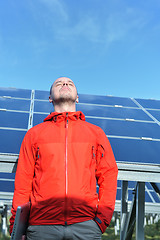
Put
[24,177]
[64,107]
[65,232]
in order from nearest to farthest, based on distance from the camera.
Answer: [65,232]
[24,177]
[64,107]

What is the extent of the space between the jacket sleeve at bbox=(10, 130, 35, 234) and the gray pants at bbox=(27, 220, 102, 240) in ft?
0.84

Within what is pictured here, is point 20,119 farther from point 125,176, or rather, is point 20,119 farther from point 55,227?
point 55,227

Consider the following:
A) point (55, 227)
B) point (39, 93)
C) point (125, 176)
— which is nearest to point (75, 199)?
point (55, 227)

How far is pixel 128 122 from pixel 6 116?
103 inches

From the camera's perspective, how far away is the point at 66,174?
2504mm

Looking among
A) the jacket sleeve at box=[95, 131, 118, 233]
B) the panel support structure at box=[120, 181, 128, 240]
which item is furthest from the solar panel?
the panel support structure at box=[120, 181, 128, 240]

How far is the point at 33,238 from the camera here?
2420 mm

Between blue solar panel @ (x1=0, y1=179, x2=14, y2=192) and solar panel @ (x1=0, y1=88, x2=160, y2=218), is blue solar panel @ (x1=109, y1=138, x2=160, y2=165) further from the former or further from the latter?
blue solar panel @ (x1=0, y1=179, x2=14, y2=192)

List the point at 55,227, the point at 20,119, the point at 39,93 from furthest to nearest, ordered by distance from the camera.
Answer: the point at 39,93, the point at 20,119, the point at 55,227

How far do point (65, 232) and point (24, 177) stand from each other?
25.9 inches

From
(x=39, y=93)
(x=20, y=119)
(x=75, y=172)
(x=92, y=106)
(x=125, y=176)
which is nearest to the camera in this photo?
(x=75, y=172)

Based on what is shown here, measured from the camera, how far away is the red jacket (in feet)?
7.93

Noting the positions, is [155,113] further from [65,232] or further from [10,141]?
[65,232]

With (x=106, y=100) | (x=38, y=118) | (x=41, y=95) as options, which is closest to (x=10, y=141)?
(x=38, y=118)
